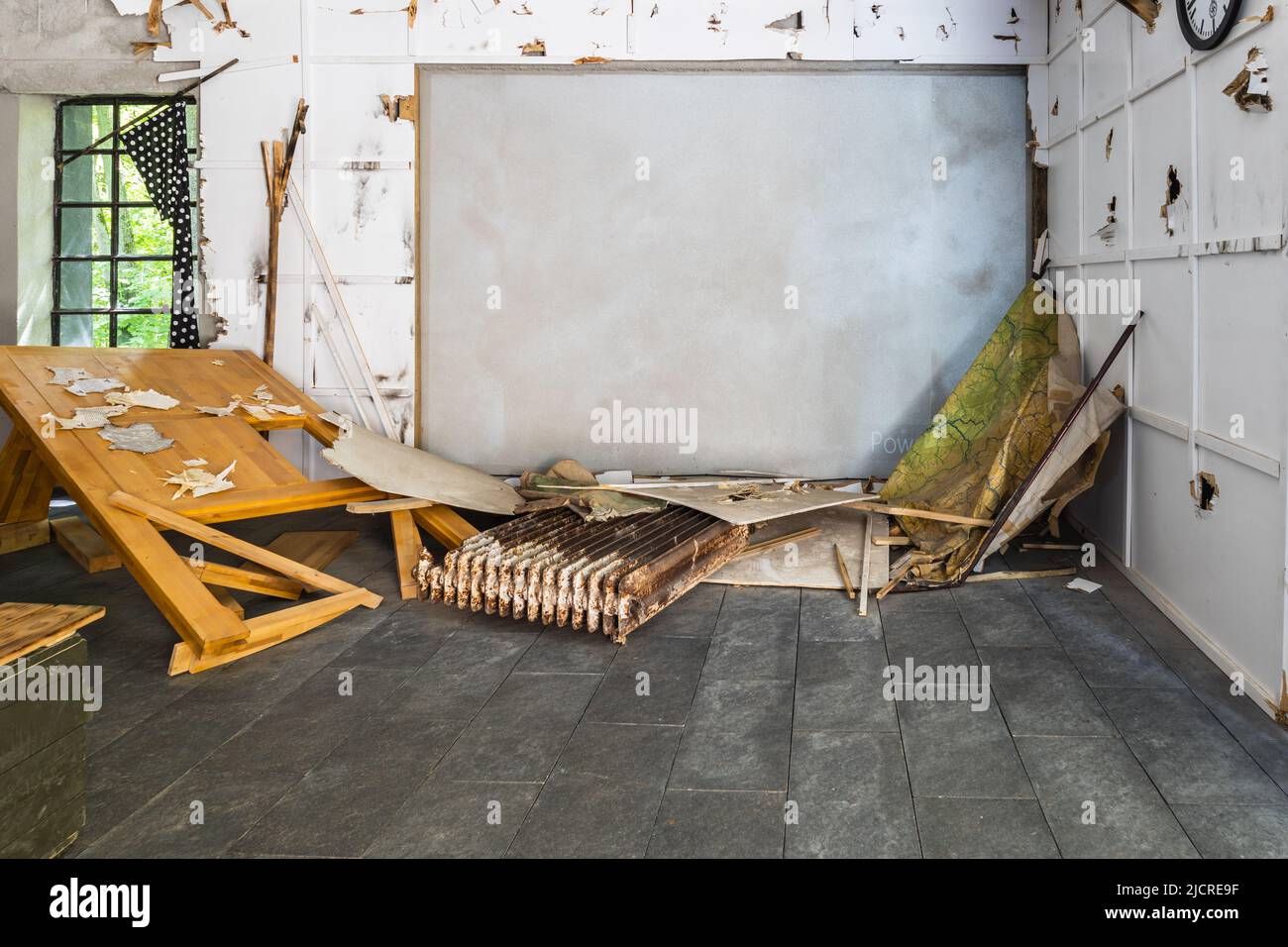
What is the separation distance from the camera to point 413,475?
202 inches

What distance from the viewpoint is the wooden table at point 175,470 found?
3.73 m

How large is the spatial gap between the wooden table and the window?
3.17 feet

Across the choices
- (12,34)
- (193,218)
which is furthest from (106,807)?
(12,34)

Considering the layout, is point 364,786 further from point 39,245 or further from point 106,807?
point 39,245

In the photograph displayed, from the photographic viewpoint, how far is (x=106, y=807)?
8.46ft

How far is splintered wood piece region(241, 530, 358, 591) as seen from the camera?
4934 millimetres

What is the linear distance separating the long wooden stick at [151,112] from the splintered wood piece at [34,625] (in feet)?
15.2

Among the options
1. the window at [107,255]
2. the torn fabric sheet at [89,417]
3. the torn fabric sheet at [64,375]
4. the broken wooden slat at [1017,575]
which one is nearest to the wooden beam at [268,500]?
the torn fabric sheet at [89,417]

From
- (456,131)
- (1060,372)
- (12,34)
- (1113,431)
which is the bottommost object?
(1113,431)

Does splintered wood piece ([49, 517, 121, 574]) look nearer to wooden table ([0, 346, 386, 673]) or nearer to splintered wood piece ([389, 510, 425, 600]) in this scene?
wooden table ([0, 346, 386, 673])

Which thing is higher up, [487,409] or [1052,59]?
[1052,59]

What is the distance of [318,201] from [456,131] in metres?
0.94

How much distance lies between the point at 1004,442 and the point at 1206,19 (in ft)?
6.23

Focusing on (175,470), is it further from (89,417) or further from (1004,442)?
A: (1004,442)
